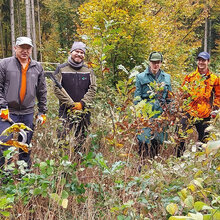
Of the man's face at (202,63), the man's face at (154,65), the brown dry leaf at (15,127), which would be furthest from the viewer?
the man's face at (202,63)

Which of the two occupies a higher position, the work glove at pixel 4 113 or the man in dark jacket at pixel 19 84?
the man in dark jacket at pixel 19 84

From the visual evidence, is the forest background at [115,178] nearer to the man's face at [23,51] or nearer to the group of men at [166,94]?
the group of men at [166,94]

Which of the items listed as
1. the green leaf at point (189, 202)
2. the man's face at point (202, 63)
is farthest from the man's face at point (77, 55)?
the green leaf at point (189, 202)

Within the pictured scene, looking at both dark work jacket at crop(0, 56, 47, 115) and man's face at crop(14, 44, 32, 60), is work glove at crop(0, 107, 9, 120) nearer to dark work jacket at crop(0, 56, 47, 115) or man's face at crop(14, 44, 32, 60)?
dark work jacket at crop(0, 56, 47, 115)

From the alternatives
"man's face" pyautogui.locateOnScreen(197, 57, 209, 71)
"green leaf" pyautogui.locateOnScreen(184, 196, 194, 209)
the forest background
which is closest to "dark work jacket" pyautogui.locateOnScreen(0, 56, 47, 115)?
the forest background

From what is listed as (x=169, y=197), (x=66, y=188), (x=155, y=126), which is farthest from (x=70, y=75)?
(x=169, y=197)

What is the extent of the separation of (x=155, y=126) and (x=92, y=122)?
4.76 ft

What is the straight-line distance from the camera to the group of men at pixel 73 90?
11.5 ft

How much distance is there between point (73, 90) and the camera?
14.0 ft

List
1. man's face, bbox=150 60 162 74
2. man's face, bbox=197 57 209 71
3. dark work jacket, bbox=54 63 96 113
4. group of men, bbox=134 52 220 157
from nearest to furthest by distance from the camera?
group of men, bbox=134 52 220 157, man's face, bbox=150 60 162 74, man's face, bbox=197 57 209 71, dark work jacket, bbox=54 63 96 113

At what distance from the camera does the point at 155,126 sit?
3.32m

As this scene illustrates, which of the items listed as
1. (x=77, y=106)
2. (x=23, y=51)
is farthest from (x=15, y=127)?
(x=77, y=106)

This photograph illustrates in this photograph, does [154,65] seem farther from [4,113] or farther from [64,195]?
[64,195]

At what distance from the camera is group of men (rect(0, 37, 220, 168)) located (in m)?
3.52
